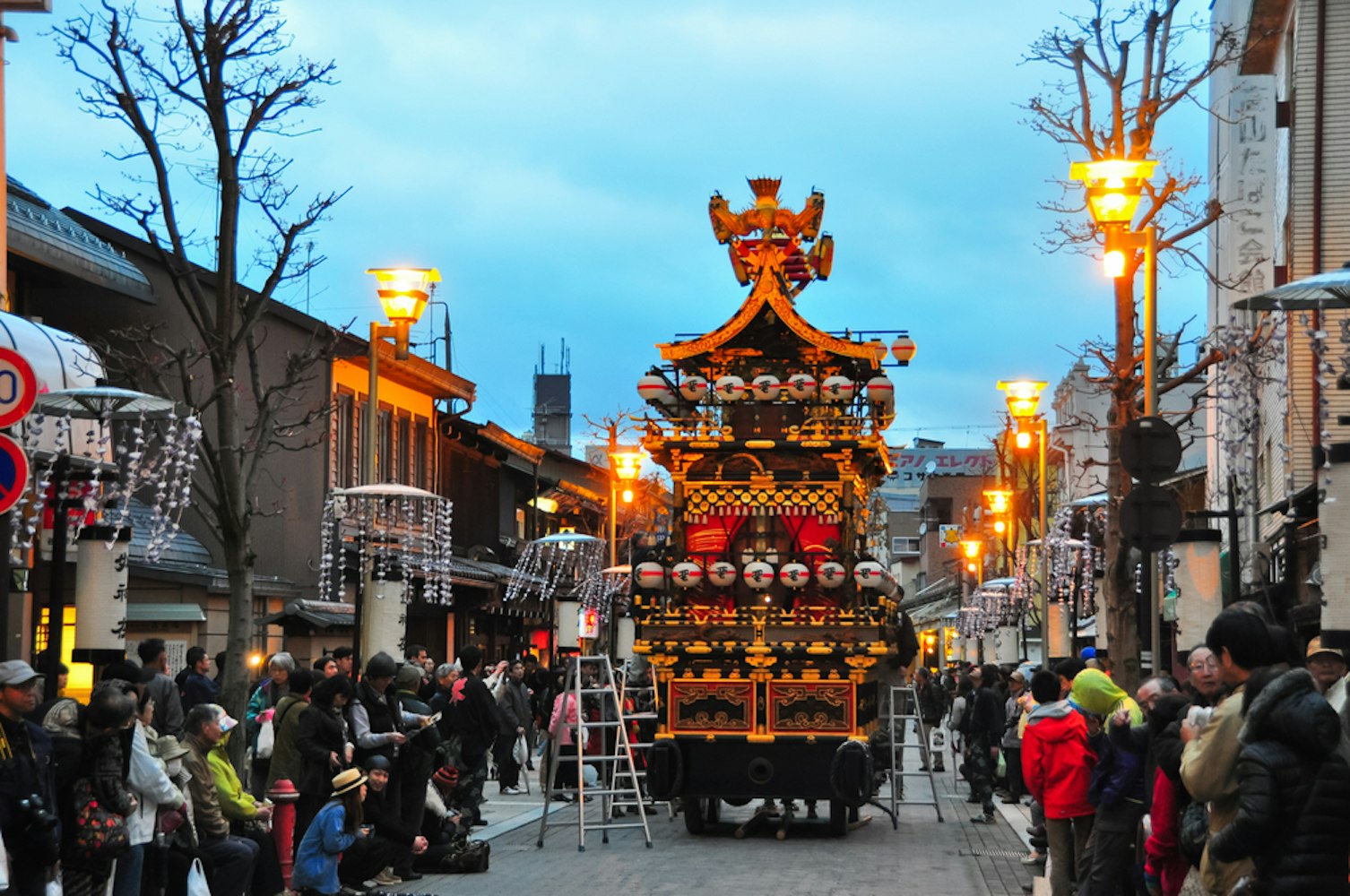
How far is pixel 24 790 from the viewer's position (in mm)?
10000

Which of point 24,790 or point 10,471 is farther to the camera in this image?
point 10,471

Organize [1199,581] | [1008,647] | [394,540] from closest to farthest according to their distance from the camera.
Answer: [1199,581], [394,540], [1008,647]

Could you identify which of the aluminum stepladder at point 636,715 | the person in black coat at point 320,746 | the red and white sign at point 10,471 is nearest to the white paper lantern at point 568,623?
the aluminum stepladder at point 636,715

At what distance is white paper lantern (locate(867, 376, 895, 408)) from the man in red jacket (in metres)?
8.65

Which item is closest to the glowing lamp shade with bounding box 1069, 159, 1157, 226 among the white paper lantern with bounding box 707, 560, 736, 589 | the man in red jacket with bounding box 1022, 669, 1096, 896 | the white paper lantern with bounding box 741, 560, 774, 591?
the man in red jacket with bounding box 1022, 669, 1096, 896

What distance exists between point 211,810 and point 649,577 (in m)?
10.1

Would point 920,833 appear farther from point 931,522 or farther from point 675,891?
point 931,522

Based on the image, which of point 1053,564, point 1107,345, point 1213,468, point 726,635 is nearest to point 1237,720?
point 726,635

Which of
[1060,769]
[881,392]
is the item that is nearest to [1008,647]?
[881,392]

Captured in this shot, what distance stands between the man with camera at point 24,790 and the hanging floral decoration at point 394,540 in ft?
41.7

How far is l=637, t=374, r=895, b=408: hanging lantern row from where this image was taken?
2292 centimetres

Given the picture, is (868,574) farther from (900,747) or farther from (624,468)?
(624,468)

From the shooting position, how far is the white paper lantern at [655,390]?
76.9 ft

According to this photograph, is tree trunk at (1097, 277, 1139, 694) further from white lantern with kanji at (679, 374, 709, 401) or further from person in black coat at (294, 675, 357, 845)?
person in black coat at (294, 675, 357, 845)
